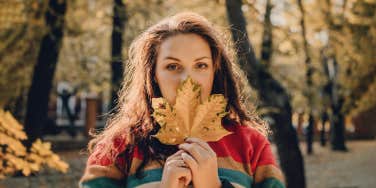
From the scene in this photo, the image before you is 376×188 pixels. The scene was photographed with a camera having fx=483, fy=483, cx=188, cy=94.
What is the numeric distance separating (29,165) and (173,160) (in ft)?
8.11

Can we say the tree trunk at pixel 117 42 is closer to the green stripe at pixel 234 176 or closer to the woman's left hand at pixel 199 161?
the green stripe at pixel 234 176

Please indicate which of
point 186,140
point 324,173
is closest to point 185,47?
point 186,140

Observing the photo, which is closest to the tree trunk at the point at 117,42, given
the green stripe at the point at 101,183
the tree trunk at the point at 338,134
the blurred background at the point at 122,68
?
the blurred background at the point at 122,68

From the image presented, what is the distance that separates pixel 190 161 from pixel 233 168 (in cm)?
40

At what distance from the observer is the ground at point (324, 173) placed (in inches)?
354

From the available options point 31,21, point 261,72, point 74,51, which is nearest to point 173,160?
point 261,72

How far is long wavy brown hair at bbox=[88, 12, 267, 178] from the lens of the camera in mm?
2090

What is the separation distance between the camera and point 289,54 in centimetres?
Answer: 841

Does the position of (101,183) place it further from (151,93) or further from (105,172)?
(151,93)

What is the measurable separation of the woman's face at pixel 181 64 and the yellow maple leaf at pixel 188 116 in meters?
0.16

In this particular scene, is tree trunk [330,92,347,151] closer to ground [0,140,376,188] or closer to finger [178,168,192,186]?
ground [0,140,376,188]

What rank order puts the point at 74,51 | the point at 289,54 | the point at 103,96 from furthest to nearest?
the point at 103,96
the point at 74,51
the point at 289,54

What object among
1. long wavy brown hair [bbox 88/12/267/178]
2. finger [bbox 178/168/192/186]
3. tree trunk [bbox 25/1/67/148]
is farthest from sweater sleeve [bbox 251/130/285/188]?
tree trunk [bbox 25/1/67/148]

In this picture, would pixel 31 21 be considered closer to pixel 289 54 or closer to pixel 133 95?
pixel 289 54
